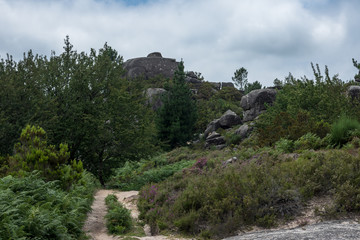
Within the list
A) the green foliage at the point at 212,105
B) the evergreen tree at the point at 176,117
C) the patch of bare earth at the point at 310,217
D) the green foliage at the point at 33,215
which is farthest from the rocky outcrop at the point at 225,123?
the green foliage at the point at 33,215

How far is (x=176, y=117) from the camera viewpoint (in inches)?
1288

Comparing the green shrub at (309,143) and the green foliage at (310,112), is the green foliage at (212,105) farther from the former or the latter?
the green shrub at (309,143)

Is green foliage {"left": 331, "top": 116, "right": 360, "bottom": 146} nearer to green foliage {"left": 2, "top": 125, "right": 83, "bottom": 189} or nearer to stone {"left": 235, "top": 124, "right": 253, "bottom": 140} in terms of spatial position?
green foliage {"left": 2, "top": 125, "right": 83, "bottom": 189}

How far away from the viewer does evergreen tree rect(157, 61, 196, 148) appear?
32281 mm

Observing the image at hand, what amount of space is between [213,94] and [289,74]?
2822 centimetres

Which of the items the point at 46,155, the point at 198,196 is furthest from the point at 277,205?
the point at 46,155

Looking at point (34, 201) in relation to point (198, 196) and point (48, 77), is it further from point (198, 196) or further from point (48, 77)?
point (48, 77)

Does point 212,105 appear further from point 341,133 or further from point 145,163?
point 341,133

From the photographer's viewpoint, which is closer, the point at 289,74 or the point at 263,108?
the point at 289,74

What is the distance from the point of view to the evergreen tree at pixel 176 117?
1271 inches

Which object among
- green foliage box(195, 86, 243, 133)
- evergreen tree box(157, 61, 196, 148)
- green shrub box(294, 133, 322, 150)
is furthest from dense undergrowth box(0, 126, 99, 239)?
Answer: green foliage box(195, 86, 243, 133)

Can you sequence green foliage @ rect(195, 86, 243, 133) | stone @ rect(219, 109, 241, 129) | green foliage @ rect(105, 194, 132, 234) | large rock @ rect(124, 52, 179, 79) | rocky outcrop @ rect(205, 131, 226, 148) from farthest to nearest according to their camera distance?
large rock @ rect(124, 52, 179, 79) → green foliage @ rect(195, 86, 243, 133) → stone @ rect(219, 109, 241, 129) → rocky outcrop @ rect(205, 131, 226, 148) → green foliage @ rect(105, 194, 132, 234)

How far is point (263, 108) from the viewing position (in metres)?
32.9

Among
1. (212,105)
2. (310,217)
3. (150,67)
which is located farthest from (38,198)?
(150,67)
